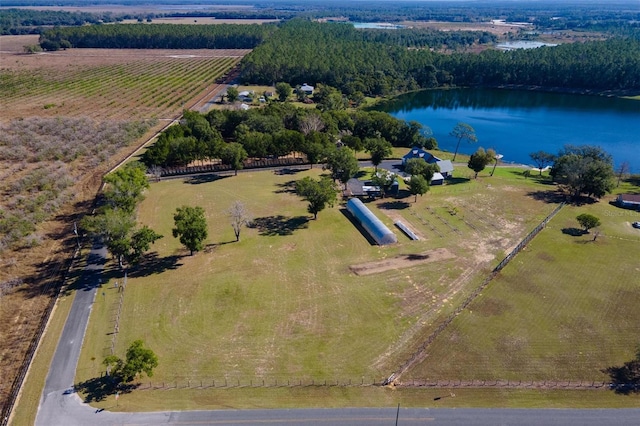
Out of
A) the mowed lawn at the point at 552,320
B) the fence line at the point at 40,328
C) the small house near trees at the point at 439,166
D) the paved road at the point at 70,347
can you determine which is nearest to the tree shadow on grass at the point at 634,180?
the mowed lawn at the point at 552,320

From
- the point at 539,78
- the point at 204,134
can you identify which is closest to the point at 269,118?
the point at 204,134

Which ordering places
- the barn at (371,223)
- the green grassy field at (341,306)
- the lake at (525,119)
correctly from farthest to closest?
the lake at (525,119) → the barn at (371,223) → the green grassy field at (341,306)

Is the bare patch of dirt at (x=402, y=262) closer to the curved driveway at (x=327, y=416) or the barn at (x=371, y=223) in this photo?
the barn at (x=371, y=223)

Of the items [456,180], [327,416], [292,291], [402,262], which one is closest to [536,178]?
[456,180]

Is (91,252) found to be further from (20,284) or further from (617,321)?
(617,321)

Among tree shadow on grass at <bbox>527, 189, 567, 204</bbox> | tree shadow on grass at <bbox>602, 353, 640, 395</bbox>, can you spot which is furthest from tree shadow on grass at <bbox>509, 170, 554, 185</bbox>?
tree shadow on grass at <bbox>602, 353, 640, 395</bbox>
